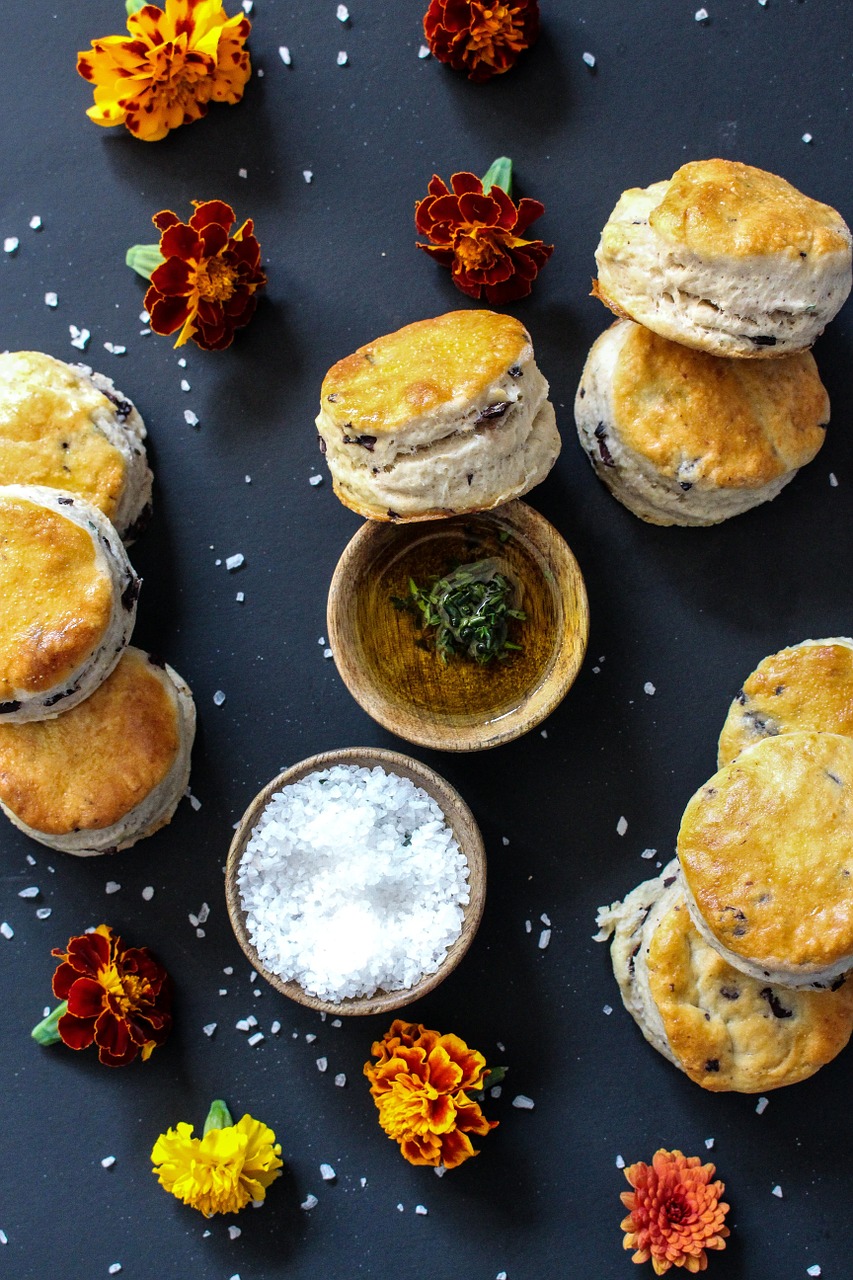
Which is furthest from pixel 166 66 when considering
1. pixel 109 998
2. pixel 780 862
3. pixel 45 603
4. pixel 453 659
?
pixel 780 862

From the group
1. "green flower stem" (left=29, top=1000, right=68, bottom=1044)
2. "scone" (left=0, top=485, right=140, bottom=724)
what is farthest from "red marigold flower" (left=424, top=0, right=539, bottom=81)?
"green flower stem" (left=29, top=1000, right=68, bottom=1044)

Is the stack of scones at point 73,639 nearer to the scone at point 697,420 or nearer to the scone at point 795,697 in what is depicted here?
the scone at point 697,420

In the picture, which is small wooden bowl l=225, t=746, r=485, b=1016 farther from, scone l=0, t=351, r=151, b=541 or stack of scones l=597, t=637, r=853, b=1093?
scone l=0, t=351, r=151, b=541

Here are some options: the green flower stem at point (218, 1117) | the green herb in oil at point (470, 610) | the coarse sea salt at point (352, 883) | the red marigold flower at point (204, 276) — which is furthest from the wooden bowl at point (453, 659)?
the green flower stem at point (218, 1117)

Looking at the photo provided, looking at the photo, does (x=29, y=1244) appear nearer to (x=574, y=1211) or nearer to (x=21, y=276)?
(x=574, y=1211)

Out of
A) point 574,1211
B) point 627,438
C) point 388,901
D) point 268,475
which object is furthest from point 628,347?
point 574,1211
